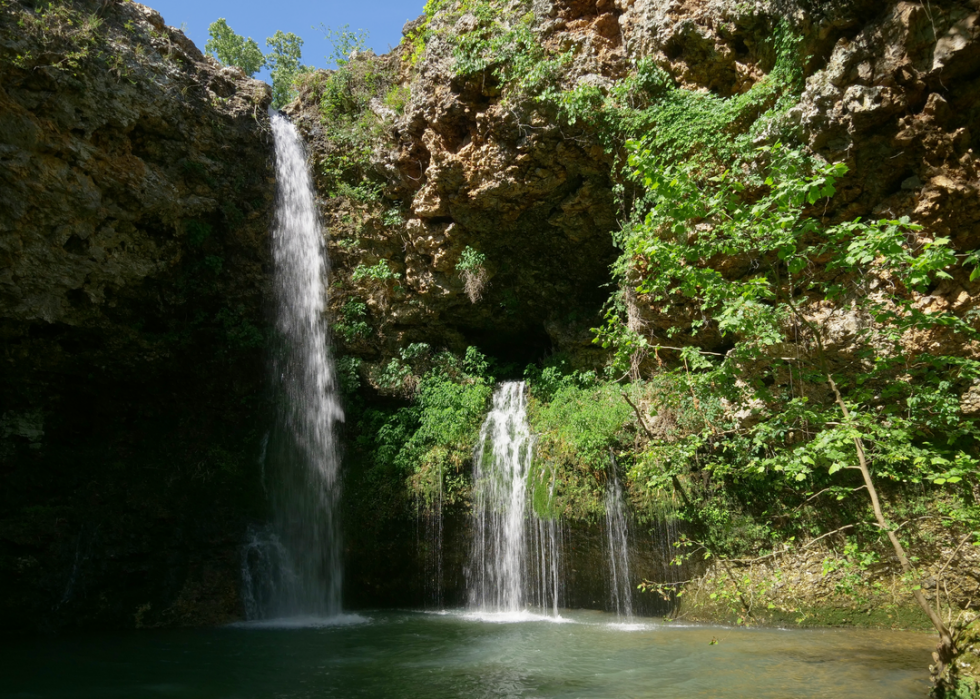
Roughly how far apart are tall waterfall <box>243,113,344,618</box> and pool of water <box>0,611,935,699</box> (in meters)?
1.59

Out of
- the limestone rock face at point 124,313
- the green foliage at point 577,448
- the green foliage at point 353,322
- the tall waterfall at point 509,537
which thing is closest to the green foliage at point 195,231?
the limestone rock face at point 124,313

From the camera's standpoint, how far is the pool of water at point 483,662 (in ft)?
17.3

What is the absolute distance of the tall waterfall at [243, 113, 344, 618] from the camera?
9969 mm

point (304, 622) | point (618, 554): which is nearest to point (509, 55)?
point (618, 554)

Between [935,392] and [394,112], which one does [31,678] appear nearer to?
[935,392]

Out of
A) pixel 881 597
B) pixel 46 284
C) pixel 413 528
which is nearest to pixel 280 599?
pixel 413 528

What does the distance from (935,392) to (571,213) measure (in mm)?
6359

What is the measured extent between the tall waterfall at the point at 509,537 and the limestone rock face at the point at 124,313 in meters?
3.81

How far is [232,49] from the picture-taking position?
22.7 meters

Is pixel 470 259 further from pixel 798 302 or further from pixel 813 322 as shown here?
pixel 813 322

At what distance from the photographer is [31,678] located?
6.14m

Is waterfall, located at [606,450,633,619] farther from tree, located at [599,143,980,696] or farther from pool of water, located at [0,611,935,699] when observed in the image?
tree, located at [599,143,980,696]

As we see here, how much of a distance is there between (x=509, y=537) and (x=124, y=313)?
7059 mm

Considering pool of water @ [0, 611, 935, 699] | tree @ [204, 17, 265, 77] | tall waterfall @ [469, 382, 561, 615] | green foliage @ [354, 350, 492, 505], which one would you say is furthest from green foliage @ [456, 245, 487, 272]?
tree @ [204, 17, 265, 77]
